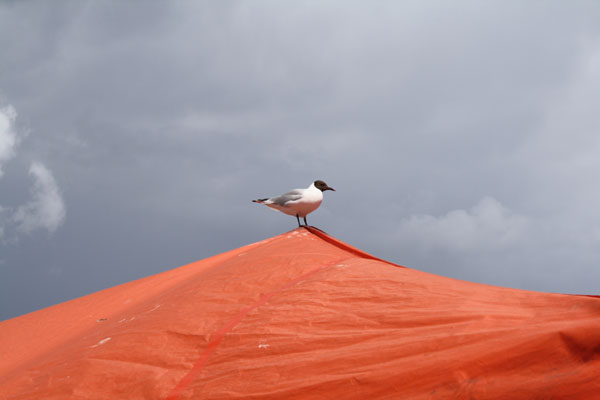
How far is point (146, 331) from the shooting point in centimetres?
260

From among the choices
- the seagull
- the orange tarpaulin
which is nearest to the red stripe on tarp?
the orange tarpaulin

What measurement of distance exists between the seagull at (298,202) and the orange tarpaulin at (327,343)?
1.75m

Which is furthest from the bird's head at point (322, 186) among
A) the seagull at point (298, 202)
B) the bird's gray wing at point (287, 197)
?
the bird's gray wing at point (287, 197)

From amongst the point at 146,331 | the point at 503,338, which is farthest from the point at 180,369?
the point at 503,338

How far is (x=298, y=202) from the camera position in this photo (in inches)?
208

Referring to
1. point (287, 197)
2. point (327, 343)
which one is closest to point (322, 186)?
point (287, 197)

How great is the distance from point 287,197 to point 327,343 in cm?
329

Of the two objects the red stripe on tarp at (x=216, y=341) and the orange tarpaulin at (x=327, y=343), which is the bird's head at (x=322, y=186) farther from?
the red stripe on tarp at (x=216, y=341)

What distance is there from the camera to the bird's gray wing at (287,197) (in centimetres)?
532

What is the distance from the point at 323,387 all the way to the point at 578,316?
45.9 inches

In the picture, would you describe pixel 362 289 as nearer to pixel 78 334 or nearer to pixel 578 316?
pixel 578 316

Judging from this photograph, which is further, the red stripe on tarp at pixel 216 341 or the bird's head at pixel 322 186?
the bird's head at pixel 322 186

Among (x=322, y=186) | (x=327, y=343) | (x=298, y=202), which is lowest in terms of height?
(x=327, y=343)

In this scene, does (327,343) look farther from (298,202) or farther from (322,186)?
(322,186)
